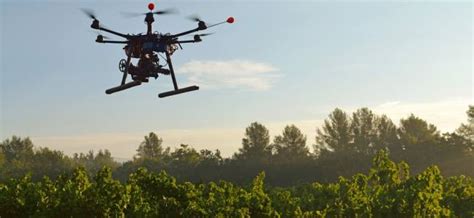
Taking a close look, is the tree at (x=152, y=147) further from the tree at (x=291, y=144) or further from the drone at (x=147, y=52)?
the drone at (x=147, y=52)

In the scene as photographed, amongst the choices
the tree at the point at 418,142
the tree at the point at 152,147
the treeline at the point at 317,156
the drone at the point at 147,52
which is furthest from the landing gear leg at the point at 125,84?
the tree at the point at 152,147

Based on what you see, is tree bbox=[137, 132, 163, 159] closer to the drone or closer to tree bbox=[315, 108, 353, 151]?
tree bbox=[315, 108, 353, 151]

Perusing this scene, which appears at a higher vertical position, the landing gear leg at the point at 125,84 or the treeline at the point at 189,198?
the landing gear leg at the point at 125,84

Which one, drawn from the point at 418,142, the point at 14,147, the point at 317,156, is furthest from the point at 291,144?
the point at 14,147

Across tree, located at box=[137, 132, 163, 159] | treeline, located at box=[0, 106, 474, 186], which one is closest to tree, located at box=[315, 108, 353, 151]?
treeline, located at box=[0, 106, 474, 186]

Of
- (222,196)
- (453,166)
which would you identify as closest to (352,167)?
(453,166)

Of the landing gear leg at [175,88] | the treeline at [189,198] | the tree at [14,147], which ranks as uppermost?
the tree at [14,147]
